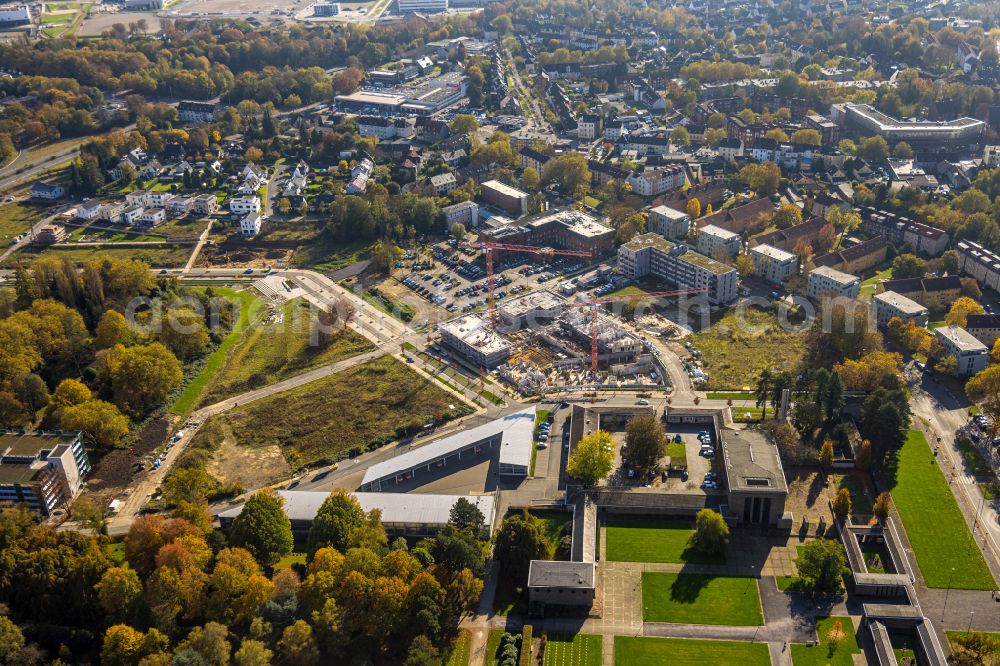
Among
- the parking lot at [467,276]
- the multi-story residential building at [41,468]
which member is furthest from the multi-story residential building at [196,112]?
the multi-story residential building at [41,468]

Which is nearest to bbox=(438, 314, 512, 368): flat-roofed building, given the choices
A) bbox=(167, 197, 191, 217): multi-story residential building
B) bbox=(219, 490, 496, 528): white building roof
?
bbox=(219, 490, 496, 528): white building roof

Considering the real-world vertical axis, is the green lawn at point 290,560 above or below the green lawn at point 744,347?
below

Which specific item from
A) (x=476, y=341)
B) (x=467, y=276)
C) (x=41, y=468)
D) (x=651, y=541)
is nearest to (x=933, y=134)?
(x=467, y=276)

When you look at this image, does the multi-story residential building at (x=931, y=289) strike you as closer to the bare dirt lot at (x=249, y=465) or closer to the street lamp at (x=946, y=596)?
the street lamp at (x=946, y=596)

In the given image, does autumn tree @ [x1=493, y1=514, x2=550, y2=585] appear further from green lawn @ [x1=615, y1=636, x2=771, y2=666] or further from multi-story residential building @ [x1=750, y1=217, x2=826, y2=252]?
multi-story residential building @ [x1=750, y1=217, x2=826, y2=252]

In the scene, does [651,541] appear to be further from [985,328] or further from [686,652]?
[985,328]

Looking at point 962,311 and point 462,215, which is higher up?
point 962,311

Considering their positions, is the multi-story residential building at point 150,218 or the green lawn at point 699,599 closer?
the green lawn at point 699,599
